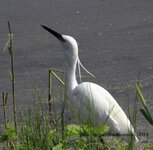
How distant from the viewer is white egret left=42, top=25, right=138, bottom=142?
5309mm

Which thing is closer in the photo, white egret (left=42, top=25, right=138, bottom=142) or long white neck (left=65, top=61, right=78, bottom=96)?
white egret (left=42, top=25, right=138, bottom=142)

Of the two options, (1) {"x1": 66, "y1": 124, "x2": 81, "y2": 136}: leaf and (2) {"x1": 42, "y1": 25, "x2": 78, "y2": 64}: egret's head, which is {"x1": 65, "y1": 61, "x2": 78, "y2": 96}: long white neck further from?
(1) {"x1": 66, "y1": 124, "x2": 81, "y2": 136}: leaf

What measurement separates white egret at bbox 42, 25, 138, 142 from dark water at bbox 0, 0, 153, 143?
0.75 feet

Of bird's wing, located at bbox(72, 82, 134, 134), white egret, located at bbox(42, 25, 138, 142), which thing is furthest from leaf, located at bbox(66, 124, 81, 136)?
bird's wing, located at bbox(72, 82, 134, 134)

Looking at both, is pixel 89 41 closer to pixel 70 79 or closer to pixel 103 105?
pixel 70 79

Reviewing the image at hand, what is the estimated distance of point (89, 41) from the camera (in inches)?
371

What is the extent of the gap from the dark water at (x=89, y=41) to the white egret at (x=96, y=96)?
0.23 m

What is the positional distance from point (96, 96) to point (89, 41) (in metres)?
3.88

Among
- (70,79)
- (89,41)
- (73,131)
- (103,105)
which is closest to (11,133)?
(73,131)

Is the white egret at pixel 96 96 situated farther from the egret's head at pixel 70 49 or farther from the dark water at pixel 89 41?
the dark water at pixel 89 41

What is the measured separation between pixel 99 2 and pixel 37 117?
28.5ft

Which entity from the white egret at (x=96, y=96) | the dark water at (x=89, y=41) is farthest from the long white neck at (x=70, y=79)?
the dark water at (x=89, y=41)

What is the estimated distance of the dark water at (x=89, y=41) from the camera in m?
7.48

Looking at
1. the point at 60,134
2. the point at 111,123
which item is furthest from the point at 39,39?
the point at 60,134
